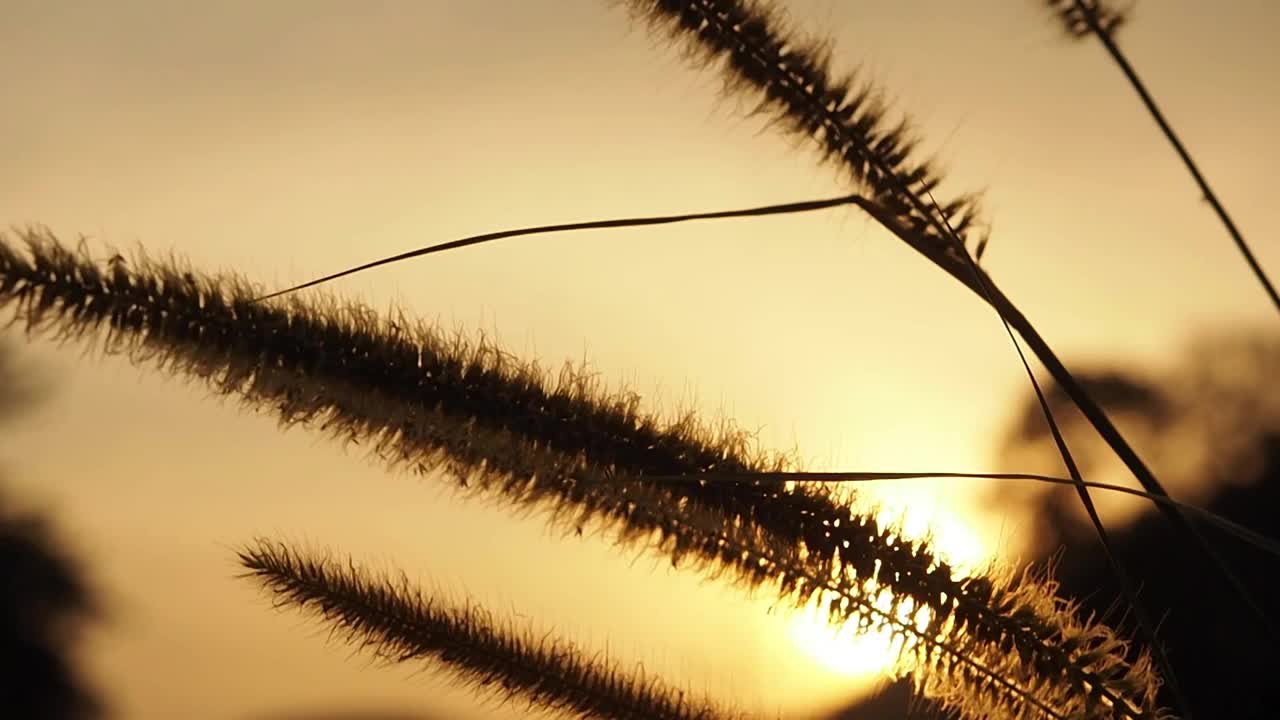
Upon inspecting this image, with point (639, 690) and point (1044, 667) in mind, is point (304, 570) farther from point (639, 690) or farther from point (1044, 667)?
point (1044, 667)

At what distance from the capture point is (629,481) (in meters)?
0.52

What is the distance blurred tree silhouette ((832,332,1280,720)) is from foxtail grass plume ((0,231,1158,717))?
4.6 inches

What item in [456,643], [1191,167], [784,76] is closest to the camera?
[1191,167]

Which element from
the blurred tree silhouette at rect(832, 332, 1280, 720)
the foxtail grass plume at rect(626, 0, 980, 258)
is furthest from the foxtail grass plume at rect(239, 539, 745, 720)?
the foxtail grass plume at rect(626, 0, 980, 258)

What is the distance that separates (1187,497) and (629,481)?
71 centimetres

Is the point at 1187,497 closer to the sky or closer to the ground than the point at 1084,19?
closer to the sky

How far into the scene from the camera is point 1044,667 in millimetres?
518

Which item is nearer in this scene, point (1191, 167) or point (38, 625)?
point (1191, 167)

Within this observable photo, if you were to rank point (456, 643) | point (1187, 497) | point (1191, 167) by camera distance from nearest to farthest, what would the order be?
1. point (1191, 167)
2. point (456, 643)
3. point (1187, 497)

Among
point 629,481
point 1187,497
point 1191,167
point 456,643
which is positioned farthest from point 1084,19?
point 1187,497

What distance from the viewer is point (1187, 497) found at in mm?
994

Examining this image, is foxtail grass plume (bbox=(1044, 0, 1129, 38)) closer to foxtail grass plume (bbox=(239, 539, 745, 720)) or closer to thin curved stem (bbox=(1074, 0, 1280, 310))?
thin curved stem (bbox=(1074, 0, 1280, 310))

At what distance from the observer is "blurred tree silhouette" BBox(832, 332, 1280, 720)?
2.80 feet

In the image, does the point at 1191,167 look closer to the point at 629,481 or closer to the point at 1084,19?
the point at 1084,19
